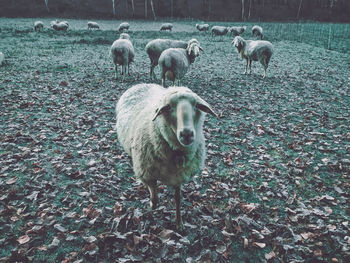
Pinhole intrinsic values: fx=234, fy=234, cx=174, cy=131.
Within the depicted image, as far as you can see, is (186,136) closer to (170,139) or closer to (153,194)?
(170,139)

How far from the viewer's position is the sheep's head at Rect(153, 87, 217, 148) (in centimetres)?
279

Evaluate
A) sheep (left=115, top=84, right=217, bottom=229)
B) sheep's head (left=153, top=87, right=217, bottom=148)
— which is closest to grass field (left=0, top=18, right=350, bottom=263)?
sheep (left=115, top=84, right=217, bottom=229)

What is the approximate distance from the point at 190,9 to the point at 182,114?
253 feet

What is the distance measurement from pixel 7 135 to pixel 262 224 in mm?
6634

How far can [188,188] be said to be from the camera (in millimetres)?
4762

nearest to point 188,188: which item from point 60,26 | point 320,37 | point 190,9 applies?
point 320,37

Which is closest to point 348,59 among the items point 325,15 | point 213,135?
point 213,135

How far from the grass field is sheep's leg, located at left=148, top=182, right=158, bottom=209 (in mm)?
137

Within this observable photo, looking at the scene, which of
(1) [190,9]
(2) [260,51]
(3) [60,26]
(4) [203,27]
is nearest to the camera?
(2) [260,51]

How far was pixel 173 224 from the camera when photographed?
153 inches

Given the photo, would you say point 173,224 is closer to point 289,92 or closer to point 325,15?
point 289,92

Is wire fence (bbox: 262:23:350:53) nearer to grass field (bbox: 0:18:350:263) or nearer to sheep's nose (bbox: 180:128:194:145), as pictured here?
grass field (bbox: 0:18:350:263)

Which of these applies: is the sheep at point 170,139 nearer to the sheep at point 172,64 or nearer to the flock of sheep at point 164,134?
the flock of sheep at point 164,134

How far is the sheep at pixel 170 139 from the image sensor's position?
2.94 metres
